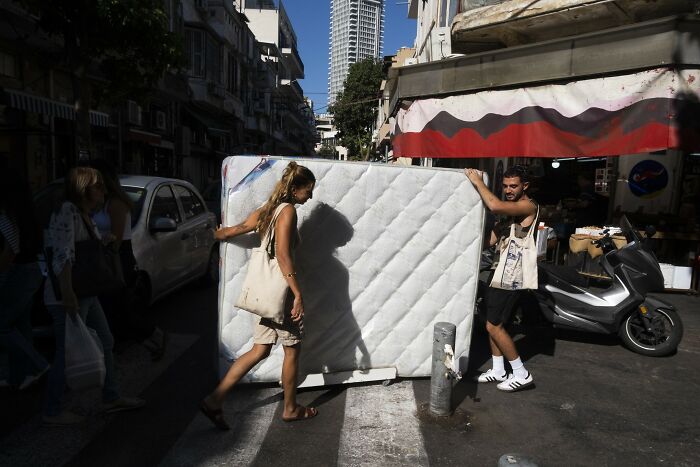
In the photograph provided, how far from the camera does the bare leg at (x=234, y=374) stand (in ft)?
10.7

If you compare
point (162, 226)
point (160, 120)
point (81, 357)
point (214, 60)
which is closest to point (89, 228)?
point (81, 357)

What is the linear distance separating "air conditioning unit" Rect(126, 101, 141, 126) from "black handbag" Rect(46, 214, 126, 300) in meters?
17.7

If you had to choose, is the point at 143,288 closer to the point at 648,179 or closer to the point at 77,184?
the point at 77,184

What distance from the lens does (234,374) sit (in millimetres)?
3281

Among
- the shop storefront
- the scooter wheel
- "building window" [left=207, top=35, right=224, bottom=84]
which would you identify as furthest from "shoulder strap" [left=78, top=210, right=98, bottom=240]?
"building window" [left=207, top=35, right=224, bottom=84]

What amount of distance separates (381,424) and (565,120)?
533 cm

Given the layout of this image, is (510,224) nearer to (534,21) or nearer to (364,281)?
(364,281)

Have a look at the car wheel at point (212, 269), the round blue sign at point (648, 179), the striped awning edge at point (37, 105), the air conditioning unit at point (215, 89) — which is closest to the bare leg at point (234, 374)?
the car wheel at point (212, 269)

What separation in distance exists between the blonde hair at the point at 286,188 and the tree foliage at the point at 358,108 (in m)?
39.6

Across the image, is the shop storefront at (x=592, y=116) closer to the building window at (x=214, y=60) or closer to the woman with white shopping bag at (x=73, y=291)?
the woman with white shopping bag at (x=73, y=291)

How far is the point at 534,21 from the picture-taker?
7781mm

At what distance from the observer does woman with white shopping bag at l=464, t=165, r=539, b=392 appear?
12.8 ft

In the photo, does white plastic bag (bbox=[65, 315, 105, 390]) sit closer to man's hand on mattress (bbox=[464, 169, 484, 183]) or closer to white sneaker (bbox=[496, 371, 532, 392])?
man's hand on mattress (bbox=[464, 169, 484, 183])

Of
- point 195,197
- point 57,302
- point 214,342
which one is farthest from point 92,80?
point 57,302
